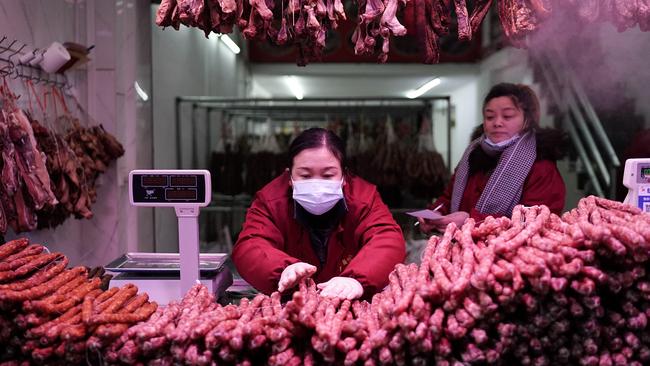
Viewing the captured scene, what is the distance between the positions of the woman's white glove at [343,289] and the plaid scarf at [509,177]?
1432 millimetres

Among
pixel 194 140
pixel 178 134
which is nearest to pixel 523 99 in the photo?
pixel 178 134

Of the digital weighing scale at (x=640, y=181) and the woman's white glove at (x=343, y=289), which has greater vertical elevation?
the digital weighing scale at (x=640, y=181)

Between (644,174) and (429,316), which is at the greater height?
(644,174)

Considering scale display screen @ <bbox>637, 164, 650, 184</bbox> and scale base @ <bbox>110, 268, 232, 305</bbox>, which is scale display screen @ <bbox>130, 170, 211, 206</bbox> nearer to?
scale base @ <bbox>110, 268, 232, 305</bbox>

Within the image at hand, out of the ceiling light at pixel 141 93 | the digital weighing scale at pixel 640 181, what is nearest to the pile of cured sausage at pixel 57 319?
the digital weighing scale at pixel 640 181

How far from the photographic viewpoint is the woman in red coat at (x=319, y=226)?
233 cm

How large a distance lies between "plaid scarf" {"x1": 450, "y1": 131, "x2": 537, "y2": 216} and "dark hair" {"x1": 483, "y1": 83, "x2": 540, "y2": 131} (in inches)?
4.2

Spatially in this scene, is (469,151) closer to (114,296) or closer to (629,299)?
(629,299)

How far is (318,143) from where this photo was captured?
8.33 ft

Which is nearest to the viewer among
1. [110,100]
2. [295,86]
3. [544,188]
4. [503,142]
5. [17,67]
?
Result: [544,188]

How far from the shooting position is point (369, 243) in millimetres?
2494

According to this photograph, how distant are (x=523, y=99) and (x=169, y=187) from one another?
2.08 m

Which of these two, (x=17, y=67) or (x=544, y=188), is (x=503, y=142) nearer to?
(x=544, y=188)

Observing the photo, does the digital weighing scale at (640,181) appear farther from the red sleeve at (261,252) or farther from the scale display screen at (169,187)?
the scale display screen at (169,187)
